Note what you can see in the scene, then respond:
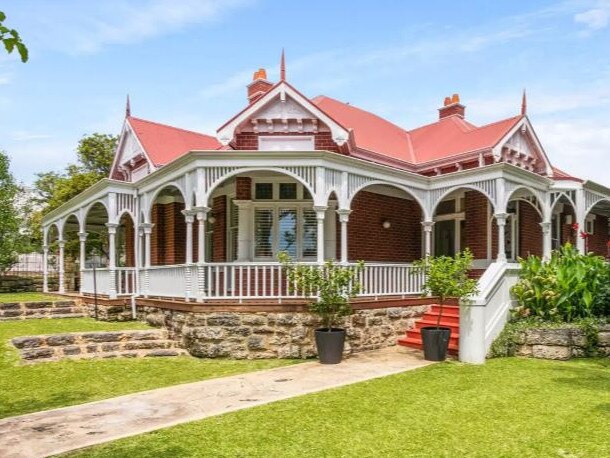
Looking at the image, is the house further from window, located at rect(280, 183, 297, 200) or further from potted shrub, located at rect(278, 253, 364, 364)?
potted shrub, located at rect(278, 253, 364, 364)

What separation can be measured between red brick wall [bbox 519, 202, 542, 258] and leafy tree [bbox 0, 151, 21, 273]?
67.9 ft

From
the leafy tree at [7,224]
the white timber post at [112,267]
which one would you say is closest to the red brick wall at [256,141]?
the white timber post at [112,267]

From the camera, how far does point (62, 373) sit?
834 centimetres

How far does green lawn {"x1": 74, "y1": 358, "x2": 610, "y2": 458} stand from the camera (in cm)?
489

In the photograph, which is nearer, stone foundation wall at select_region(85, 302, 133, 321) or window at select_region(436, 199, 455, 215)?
stone foundation wall at select_region(85, 302, 133, 321)

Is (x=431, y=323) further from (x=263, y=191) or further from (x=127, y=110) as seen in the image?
(x=127, y=110)

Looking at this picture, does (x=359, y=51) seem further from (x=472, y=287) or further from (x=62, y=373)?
(x=62, y=373)

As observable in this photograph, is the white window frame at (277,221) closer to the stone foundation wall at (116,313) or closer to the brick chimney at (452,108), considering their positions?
the stone foundation wall at (116,313)

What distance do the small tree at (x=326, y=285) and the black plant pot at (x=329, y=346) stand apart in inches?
7.5

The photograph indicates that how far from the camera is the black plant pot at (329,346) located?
932cm

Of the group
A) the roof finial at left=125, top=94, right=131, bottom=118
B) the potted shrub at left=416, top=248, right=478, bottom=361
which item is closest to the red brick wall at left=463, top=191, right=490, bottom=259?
the potted shrub at left=416, top=248, right=478, bottom=361

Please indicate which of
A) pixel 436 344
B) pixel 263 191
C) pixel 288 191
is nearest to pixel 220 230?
pixel 263 191

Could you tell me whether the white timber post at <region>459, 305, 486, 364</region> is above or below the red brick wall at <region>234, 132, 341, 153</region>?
below

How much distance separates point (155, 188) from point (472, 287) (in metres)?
7.77
